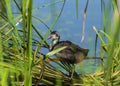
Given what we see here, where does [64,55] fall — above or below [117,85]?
above

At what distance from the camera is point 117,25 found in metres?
0.21

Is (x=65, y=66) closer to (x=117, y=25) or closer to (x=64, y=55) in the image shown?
(x=64, y=55)

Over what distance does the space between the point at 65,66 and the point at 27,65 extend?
0.54m

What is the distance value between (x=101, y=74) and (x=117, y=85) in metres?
0.12

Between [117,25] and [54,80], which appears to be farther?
[54,80]

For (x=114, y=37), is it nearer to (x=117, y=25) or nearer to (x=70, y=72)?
(x=117, y=25)

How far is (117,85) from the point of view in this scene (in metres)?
0.79

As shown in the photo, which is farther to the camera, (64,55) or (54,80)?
(64,55)

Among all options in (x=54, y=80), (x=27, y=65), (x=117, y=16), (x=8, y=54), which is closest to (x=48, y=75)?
(x=54, y=80)

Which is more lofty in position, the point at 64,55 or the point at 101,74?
the point at 64,55

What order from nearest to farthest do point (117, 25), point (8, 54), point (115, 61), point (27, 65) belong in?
point (117, 25) < point (27, 65) < point (8, 54) < point (115, 61)

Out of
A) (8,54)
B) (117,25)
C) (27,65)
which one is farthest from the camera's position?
(8,54)

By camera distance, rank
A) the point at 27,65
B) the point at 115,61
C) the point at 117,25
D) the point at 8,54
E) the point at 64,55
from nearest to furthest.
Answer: the point at 117,25
the point at 27,65
the point at 8,54
the point at 115,61
the point at 64,55

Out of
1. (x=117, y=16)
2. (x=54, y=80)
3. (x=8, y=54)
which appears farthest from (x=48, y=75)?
(x=117, y=16)
